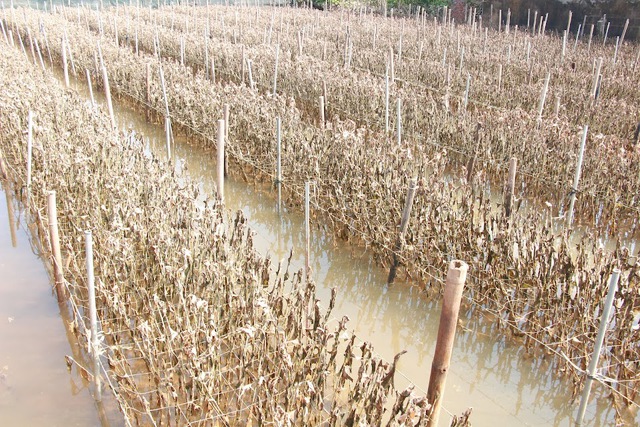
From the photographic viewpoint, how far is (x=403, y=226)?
398 centimetres

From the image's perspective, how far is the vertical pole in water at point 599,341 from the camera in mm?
2529

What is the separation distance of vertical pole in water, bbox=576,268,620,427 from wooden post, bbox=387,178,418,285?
1.34 m

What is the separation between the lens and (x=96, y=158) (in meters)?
5.18

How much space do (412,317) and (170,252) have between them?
180cm

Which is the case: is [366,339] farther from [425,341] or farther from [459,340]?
[459,340]

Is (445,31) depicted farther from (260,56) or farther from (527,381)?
(527,381)

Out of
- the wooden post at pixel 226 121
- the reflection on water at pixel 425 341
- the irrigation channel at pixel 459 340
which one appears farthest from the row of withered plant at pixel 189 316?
the wooden post at pixel 226 121

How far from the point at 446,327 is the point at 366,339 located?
59.2 inches

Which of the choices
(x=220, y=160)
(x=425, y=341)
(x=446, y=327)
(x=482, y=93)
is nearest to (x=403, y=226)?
(x=425, y=341)

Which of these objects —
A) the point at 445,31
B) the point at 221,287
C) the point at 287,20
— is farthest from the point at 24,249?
the point at 287,20

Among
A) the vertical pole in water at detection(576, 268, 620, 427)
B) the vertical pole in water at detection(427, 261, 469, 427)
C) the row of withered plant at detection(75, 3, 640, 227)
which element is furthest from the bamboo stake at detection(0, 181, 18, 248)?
the vertical pole in water at detection(576, 268, 620, 427)

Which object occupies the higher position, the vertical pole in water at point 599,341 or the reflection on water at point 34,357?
the vertical pole in water at point 599,341

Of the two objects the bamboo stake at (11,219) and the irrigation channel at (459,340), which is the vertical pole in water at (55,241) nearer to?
the irrigation channel at (459,340)

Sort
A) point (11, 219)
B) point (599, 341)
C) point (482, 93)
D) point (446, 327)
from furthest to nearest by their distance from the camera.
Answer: point (482, 93) → point (11, 219) → point (599, 341) → point (446, 327)
